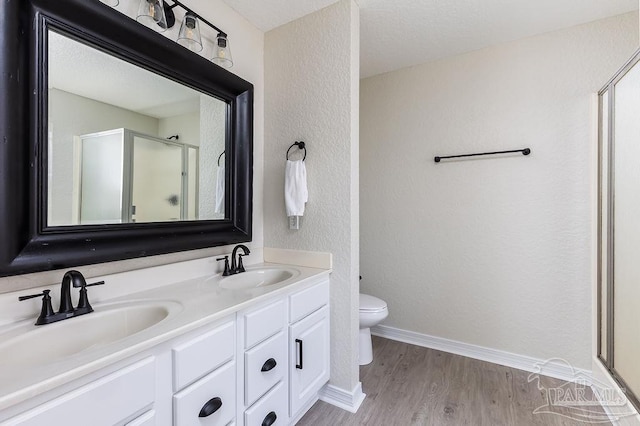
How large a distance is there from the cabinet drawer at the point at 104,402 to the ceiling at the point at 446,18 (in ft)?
6.23

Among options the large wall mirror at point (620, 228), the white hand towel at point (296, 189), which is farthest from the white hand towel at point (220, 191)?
the large wall mirror at point (620, 228)

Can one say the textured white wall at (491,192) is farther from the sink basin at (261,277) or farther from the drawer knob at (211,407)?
the drawer knob at (211,407)

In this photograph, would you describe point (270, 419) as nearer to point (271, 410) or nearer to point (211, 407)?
Answer: point (271, 410)

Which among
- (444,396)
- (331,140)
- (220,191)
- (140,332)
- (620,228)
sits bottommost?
(444,396)

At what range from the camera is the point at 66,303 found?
97 centimetres

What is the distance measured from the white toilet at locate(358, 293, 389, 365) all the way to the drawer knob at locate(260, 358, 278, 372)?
34.9 inches

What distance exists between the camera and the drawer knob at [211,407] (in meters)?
0.97

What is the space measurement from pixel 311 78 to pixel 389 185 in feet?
3.82

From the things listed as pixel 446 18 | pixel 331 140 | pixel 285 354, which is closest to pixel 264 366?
pixel 285 354

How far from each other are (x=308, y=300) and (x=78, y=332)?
0.93 metres

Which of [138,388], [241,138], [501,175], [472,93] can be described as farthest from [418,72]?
[138,388]

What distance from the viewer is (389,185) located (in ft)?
8.34

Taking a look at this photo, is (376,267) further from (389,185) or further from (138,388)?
(138,388)

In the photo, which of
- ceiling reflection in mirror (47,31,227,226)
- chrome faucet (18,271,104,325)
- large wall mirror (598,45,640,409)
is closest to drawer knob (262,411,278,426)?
chrome faucet (18,271,104,325)
